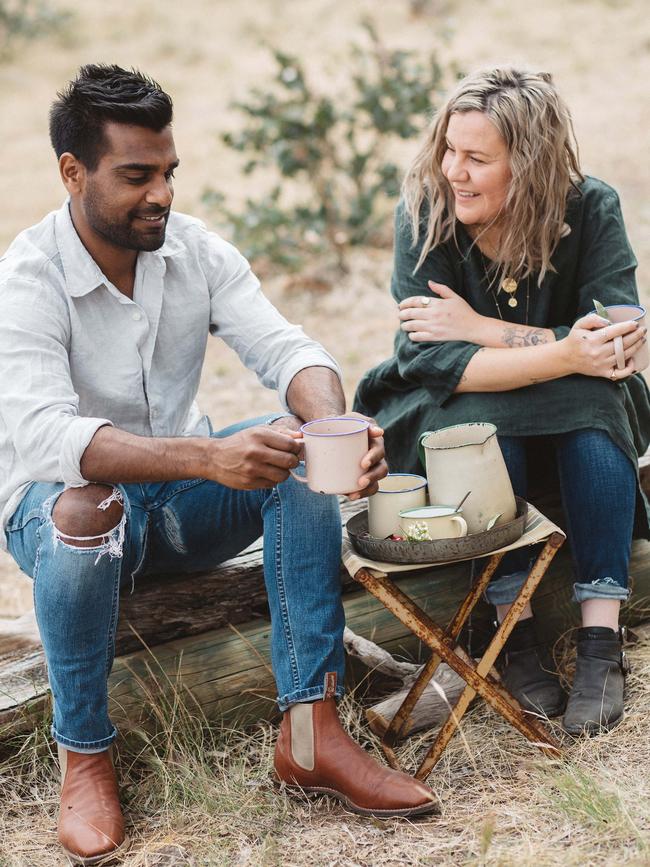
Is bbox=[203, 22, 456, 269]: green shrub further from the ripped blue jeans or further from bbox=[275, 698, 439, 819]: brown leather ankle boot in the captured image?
bbox=[275, 698, 439, 819]: brown leather ankle boot

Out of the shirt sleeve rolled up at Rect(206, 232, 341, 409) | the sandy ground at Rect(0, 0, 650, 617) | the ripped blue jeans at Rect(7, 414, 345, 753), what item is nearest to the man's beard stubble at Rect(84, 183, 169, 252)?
the shirt sleeve rolled up at Rect(206, 232, 341, 409)

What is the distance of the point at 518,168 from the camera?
284 cm

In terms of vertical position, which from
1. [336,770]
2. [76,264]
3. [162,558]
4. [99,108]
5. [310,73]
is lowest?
[336,770]

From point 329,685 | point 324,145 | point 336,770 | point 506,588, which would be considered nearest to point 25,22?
point 324,145

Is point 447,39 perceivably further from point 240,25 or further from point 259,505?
point 240,25

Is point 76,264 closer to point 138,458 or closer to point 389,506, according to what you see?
point 138,458

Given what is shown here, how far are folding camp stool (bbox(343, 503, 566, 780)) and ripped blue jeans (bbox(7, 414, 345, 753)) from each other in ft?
0.39

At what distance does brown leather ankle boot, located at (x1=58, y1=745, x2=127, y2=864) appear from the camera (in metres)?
2.39

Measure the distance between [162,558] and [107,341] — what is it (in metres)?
0.59

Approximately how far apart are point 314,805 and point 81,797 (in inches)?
21.9

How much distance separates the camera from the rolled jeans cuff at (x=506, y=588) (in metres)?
2.90

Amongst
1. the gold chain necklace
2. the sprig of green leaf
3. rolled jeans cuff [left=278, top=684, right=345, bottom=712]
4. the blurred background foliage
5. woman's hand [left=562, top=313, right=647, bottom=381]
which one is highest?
the blurred background foliage

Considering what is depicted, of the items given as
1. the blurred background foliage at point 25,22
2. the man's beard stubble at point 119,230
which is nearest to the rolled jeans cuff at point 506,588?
the man's beard stubble at point 119,230

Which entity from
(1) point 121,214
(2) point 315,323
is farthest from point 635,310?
(2) point 315,323
